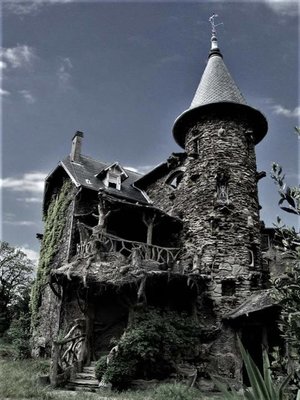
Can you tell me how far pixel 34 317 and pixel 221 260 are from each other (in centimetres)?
969

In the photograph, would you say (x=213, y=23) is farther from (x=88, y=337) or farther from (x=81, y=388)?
(x=81, y=388)

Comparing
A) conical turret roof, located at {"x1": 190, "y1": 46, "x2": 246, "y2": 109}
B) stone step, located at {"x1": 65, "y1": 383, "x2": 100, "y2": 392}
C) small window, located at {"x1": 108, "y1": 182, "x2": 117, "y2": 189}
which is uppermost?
conical turret roof, located at {"x1": 190, "y1": 46, "x2": 246, "y2": 109}

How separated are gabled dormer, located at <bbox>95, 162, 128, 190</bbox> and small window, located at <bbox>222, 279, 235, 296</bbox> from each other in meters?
7.32

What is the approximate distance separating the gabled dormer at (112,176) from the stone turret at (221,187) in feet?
10.8

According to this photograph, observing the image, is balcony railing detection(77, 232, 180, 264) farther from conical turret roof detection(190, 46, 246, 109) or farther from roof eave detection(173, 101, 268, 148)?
conical turret roof detection(190, 46, 246, 109)

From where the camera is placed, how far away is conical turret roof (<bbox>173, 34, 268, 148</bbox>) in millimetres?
18078

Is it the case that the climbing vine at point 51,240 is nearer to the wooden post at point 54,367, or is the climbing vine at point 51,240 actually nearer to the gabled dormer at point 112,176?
the gabled dormer at point 112,176

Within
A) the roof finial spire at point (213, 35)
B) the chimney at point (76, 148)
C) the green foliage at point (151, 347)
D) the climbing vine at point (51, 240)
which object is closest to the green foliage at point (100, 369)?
the green foliage at point (151, 347)

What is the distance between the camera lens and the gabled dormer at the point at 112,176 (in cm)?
1906

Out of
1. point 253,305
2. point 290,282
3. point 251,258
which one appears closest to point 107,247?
point 253,305

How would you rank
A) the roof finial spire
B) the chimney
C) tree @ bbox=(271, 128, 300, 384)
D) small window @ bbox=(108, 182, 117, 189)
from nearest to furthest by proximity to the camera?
tree @ bbox=(271, 128, 300, 384) < small window @ bbox=(108, 182, 117, 189) < the chimney < the roof finial spire

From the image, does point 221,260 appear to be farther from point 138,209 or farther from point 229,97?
point 229,97

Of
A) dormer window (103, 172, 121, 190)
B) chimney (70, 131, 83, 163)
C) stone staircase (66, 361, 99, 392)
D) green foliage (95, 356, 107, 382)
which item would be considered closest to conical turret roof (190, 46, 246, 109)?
dormer window (103, 172, 121, 190)

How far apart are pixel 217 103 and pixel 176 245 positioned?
22.8 ft
